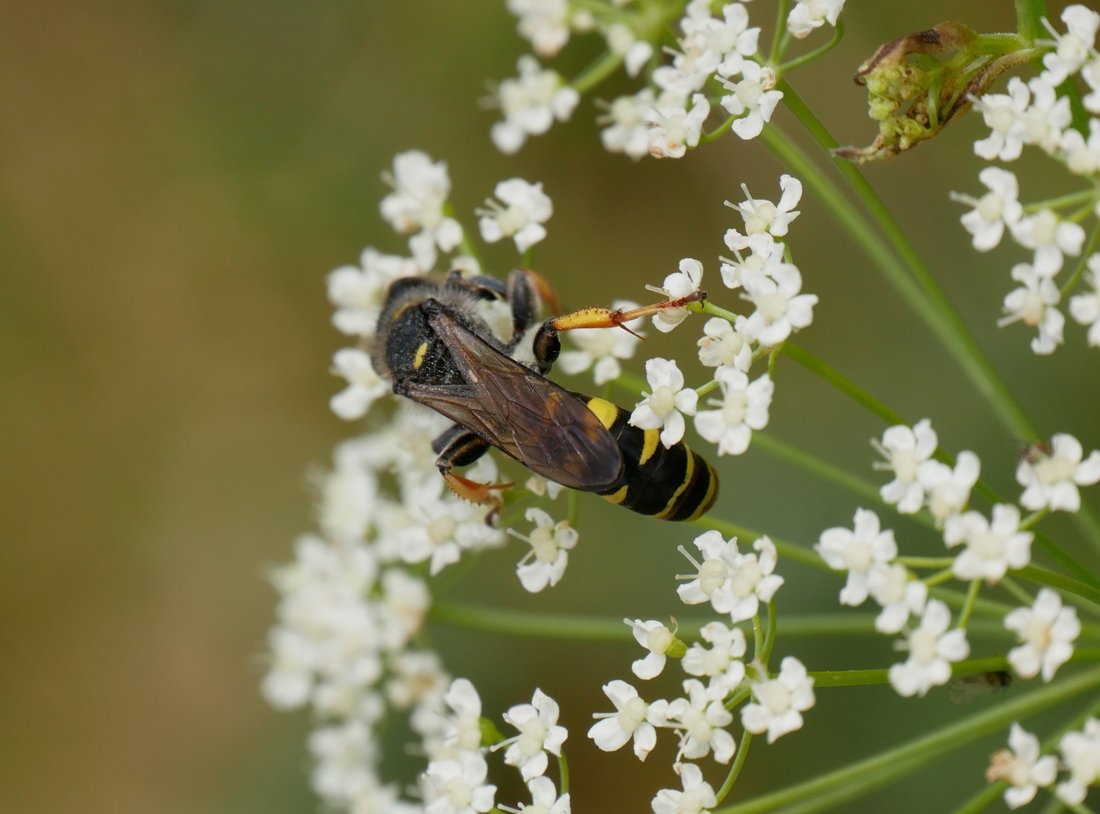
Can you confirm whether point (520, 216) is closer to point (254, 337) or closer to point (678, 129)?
point (678, 129)

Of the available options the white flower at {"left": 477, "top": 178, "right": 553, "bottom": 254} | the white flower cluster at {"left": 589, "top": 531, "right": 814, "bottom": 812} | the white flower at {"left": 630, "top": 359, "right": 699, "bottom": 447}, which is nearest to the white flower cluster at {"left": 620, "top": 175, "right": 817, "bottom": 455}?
the white flower at {"left": 630, "top": 359, "right": 699, "bottom": 447}


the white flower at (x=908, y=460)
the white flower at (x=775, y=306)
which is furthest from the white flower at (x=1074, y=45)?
the white flower at (x=908, y=460)

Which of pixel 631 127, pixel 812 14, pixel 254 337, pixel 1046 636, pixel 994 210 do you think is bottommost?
pixel 1046 636

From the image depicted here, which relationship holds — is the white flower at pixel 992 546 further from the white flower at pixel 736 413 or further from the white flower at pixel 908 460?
the white flower at pixel 736 413

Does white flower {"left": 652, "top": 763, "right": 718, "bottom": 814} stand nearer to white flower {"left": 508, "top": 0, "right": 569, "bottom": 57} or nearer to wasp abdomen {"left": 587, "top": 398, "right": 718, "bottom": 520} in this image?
wasp abdomen {"left": 587, "top": 398, "right": 718, "bottom": 520}

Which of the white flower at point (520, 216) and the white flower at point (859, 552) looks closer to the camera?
the white flower at point (859, 552)

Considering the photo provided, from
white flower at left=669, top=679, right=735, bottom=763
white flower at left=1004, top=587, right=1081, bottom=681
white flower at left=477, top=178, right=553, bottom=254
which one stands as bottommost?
white flower at left=1004, top=587, right=1081, bottom=681

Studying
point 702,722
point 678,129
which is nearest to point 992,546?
point 702,722

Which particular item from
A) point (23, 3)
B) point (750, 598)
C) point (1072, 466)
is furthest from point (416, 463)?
point (23, 3)
